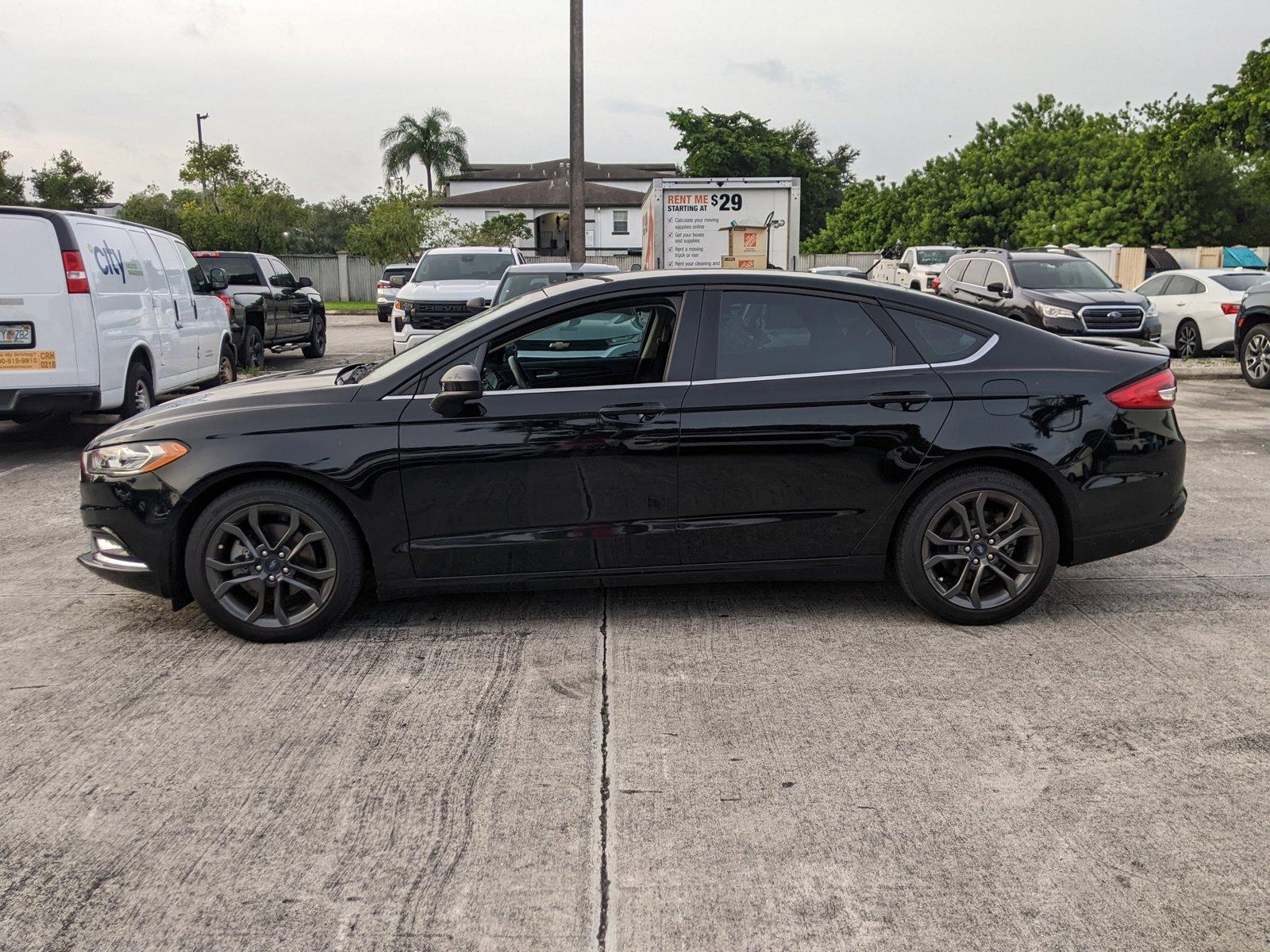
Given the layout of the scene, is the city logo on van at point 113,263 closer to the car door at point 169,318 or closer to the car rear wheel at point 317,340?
the car door at point 169,318

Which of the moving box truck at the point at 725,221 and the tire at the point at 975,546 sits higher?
the moving box truck at the point at 725,221

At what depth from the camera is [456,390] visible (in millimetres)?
4703

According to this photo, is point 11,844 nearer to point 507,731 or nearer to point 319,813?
point 319,813

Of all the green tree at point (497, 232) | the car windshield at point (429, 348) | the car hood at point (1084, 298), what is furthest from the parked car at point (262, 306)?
the green tree at point (497, 232)

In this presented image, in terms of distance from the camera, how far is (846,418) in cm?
490

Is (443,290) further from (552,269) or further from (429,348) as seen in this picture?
(429,348)

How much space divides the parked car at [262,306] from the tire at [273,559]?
480 inches

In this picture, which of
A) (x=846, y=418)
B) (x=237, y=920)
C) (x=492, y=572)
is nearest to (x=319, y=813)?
(x=237, y=920)

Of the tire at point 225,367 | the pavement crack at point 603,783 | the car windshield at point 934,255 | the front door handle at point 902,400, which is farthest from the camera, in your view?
the car windshield at point 934,255

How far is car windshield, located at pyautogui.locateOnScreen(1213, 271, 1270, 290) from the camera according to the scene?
17495 millimetres

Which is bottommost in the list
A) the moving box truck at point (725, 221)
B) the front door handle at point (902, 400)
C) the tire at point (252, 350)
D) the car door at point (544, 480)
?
the tire at point (252, 350)

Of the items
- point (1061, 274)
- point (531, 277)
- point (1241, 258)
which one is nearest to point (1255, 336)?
point (1061, 274)

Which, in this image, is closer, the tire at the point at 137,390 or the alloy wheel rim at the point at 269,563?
the alloy wheel rim at the point at 269,563

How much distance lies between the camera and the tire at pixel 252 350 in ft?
55.5
